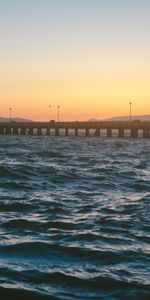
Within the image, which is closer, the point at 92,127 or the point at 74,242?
the point at 74,242

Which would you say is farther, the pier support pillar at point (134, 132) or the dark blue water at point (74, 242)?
the pier support pillar at point (134, 132)

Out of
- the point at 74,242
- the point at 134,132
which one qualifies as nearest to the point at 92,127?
the point at 134,132

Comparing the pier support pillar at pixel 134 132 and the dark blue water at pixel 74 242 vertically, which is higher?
the pier support pillar at pixel 134 132

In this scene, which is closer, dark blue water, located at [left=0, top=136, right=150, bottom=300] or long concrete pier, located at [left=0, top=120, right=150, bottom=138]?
dark blue water, located at [left=0, top=136, right=150, bottom=300]

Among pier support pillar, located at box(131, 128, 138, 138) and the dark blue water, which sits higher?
pier support pillar, located at box(131, 128, 138, 138)

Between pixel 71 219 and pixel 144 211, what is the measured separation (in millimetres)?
2167

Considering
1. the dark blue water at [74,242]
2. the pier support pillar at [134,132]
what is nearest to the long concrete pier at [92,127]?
the pier support pillar at [134,132]

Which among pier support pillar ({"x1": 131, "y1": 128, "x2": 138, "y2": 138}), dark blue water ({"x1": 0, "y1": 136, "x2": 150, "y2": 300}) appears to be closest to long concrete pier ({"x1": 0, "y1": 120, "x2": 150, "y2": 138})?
pier support pillar ({"x1": 131, "y1": 128, "x2": 138, "y2": 138})

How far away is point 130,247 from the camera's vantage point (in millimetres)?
9680

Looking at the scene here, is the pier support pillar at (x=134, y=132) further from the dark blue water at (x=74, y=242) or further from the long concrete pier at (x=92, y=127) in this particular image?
the dark blue water at (x=74, y=242)

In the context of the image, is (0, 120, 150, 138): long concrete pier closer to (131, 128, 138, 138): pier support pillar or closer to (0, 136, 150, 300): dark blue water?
(131, 128, 138, 138): pier support pillar

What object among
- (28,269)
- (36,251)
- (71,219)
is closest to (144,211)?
(71,219)

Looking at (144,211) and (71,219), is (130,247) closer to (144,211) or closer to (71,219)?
(71,219)

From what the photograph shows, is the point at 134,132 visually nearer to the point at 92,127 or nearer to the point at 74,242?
the point at 92,127
